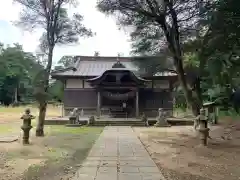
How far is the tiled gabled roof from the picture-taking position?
23.3 metres

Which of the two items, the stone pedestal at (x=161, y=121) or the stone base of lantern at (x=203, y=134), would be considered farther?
the stone pedestal at (x=161, y=121)

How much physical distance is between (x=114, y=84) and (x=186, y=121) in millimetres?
5711

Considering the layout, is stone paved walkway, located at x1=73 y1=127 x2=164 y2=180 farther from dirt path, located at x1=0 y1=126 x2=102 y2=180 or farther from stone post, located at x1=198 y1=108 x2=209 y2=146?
stone post, located at x1=198 y1=108 x2=209 y2=146

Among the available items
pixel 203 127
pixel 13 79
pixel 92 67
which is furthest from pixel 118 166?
pixel 13 79

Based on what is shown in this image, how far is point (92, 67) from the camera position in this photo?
25938 millimetres

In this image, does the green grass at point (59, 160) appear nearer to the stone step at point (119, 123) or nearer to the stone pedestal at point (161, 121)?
the stone step at point (119, 123)

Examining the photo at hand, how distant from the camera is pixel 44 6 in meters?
12.8

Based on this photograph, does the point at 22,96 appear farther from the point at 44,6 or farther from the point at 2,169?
the point at 2,169

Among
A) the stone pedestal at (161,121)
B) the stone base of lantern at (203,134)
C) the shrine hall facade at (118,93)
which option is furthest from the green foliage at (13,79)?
the stone base of lantern at (203,134)

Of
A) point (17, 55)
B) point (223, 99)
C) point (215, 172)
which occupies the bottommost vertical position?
point (215, 172)

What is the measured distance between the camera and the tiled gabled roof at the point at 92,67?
23347 mm

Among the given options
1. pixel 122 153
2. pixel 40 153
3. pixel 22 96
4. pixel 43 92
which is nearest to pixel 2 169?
pixel 40 153

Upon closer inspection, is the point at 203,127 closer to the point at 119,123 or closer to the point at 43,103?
the point at 43,103

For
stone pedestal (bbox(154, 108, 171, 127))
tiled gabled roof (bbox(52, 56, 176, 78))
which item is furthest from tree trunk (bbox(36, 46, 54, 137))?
tiled gabled roof (bbox(52, 56, 176, 78))
